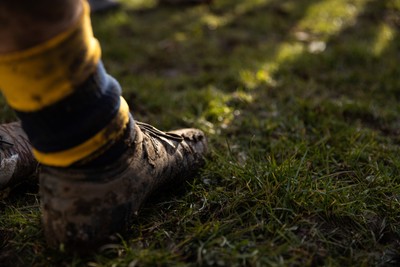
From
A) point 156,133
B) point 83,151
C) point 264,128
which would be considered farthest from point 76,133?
point 264,128

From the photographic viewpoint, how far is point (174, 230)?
5.13 ft

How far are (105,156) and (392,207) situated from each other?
3.58 ft

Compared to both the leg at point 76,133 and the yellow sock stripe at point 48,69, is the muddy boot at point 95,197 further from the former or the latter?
the yellow sock stripe at point 48,69

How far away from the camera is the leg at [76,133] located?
120cm

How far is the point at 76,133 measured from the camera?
1.29 meters

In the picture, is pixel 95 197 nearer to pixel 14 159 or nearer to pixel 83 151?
pixel 83 151

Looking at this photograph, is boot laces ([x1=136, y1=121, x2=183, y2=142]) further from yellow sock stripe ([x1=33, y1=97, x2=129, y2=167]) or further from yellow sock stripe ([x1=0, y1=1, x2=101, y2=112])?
yellow sock stripe ([x1=0, y1=1, x2=101, y2=112])

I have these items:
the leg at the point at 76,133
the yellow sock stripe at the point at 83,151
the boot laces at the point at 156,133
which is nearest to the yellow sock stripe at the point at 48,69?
the leg at the point at 76,133

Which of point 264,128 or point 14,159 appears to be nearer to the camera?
point 14,159

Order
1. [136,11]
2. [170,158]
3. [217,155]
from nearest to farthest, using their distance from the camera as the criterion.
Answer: [170,158], [217,155], [136,11]

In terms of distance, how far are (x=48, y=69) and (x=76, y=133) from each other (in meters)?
0.21

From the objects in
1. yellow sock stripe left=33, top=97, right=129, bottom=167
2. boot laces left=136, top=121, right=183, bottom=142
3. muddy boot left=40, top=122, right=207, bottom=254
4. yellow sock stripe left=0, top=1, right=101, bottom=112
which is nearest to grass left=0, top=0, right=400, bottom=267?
muddy boot left=40, top=122, right=207, bottom=254

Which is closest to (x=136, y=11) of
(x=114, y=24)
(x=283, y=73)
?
(x=114, y=24)

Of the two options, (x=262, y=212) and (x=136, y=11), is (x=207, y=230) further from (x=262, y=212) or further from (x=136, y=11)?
(x=136, y=11)
